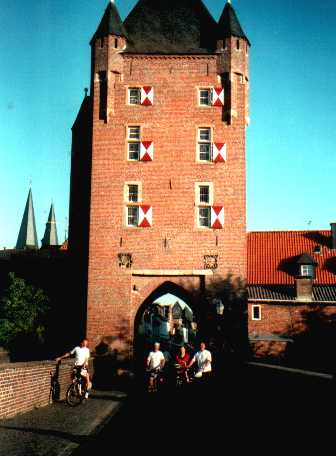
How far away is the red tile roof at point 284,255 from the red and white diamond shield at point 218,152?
11.2 meters

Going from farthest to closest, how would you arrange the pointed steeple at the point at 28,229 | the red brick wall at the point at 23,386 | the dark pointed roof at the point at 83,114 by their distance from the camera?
the pointed steeple at the point at 28,229
the dark pointed roof at the point at 83,114
the red brick wall at the point at 23,386

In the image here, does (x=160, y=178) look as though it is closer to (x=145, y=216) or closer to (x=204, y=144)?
(x=145, y=216)

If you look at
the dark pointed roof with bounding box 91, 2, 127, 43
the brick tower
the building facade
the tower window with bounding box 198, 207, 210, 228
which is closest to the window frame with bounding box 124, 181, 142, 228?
the brick tower

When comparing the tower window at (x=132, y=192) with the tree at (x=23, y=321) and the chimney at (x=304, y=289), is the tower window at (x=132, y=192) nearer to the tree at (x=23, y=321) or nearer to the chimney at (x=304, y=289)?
the tree at (x=23, y=321)

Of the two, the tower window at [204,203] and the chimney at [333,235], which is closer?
the tower window at [204,203]

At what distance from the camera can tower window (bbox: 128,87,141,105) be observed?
19.3m

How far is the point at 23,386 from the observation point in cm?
1001

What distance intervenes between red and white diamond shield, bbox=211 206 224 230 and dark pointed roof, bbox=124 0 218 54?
5.65m

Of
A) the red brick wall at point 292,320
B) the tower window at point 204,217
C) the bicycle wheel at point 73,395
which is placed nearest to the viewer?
the bicycle wheel at point 73,395

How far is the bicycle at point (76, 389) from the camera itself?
37.6ft

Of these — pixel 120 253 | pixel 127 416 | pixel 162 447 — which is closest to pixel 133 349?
pixel 120 253

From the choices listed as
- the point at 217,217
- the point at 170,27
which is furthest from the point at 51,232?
the point at 217,217

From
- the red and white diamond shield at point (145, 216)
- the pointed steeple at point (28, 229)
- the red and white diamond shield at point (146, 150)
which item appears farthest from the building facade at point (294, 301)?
the pointed steeple at point (28, 229)

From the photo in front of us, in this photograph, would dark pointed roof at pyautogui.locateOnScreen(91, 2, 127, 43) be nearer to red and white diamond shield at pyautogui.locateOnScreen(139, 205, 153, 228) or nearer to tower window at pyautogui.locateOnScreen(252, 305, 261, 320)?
red and white diamond shield at pyautogui.locateOnScreen(139, 205, 153, 228)
